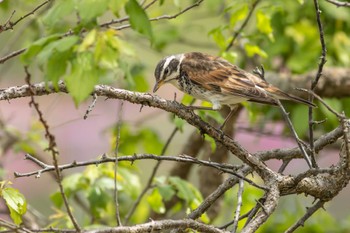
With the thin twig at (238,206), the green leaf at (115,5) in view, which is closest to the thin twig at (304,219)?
the thin twig at (238,206)

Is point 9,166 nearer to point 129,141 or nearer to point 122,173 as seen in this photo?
point 129,141

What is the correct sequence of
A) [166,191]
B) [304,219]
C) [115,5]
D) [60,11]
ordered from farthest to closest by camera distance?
1. [166,191]
2. [304,219]
3. [60,11]
4. [115,5]

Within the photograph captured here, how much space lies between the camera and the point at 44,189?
A: 9703 millimetres

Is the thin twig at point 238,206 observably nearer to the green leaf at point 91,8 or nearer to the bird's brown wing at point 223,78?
the green leaf at point 91,8

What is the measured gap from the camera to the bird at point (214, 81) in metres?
4.89

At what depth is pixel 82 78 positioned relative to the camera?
9.38ft

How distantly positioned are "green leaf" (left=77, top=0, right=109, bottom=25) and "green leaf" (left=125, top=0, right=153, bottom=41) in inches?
6.7

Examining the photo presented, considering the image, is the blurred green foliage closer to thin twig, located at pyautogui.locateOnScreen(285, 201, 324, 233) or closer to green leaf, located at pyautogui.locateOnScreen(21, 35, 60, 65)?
green leaf, located at pyautogui.locateOnScreen(21, 35, 60, 65)

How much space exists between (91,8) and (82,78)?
27 cm

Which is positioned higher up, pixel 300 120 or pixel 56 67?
pixel 56 67

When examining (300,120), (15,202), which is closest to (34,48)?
(15,202)

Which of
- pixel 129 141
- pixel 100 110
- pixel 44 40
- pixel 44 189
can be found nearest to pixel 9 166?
pixel 44 189

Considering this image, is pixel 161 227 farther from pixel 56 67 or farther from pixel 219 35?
pixel 219 35

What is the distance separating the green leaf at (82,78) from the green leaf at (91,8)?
0.15m
